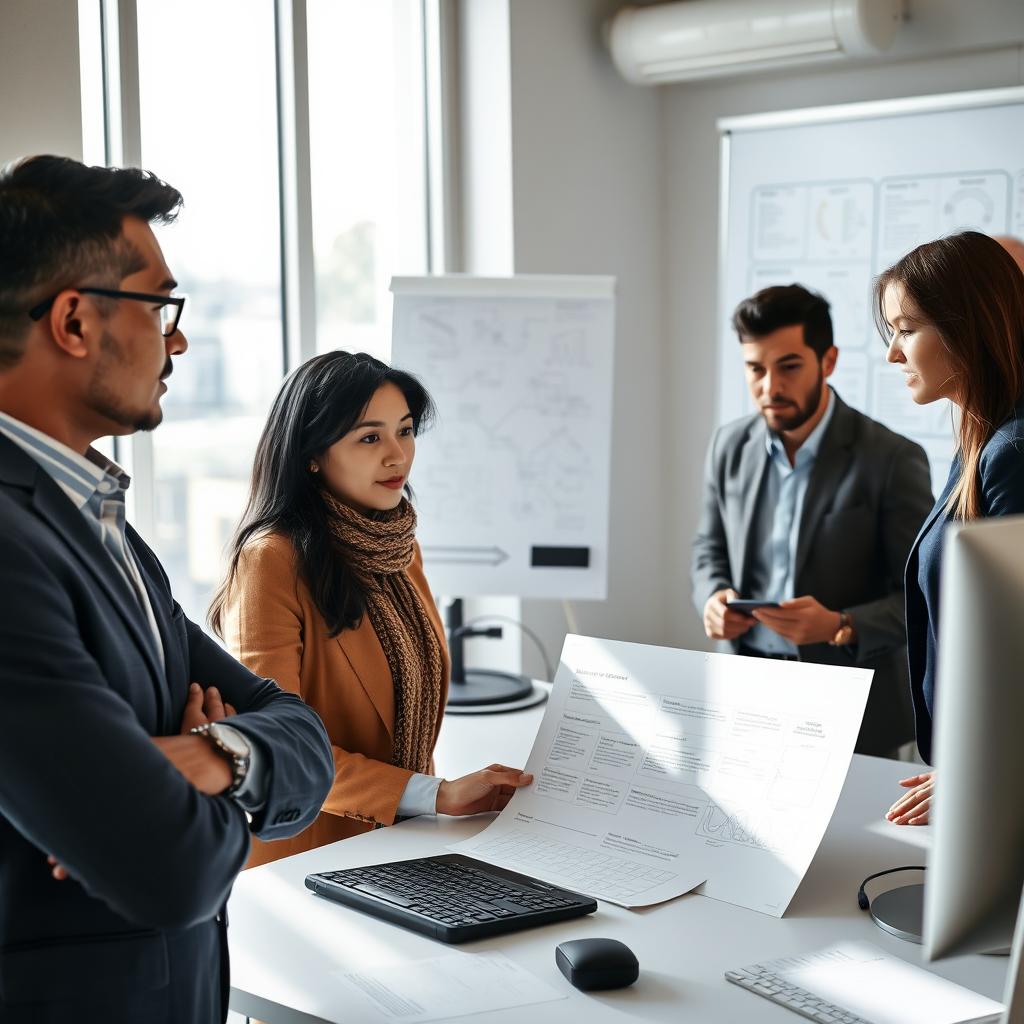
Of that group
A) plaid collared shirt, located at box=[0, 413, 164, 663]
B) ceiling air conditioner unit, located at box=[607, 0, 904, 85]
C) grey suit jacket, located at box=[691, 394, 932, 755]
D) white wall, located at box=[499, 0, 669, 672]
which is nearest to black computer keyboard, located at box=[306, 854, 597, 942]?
plaid collared shirt, located at box=[0, 413, 164, 663]

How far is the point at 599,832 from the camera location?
5.74 ft

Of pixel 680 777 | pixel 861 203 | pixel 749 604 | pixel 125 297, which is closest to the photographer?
pixel 125 297

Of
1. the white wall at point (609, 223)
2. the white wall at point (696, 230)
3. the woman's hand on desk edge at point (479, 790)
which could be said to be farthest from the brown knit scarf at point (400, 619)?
the white wall at point (696, 230)

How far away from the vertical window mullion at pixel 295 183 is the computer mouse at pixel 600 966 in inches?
94.7

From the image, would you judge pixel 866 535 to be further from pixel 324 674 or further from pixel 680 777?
pixel 324 674

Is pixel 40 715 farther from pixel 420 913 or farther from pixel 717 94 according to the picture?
pixel 717 94

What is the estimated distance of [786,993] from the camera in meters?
1.31

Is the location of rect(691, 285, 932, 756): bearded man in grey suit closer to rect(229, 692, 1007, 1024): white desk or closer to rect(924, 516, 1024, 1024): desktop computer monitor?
rect(229, 692, 1007, 1024): white desk

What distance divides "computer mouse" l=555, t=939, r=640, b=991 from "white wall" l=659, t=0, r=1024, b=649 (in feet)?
11.0

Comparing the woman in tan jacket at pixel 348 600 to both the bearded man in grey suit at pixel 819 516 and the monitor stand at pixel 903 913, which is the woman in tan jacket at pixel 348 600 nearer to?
the monitor stand at pixel 903 913

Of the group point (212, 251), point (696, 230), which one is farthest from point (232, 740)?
point (696, 230)

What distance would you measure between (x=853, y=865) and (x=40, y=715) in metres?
1.18

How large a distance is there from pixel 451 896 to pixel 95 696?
663mm

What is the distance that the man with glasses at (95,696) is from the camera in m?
1.04
